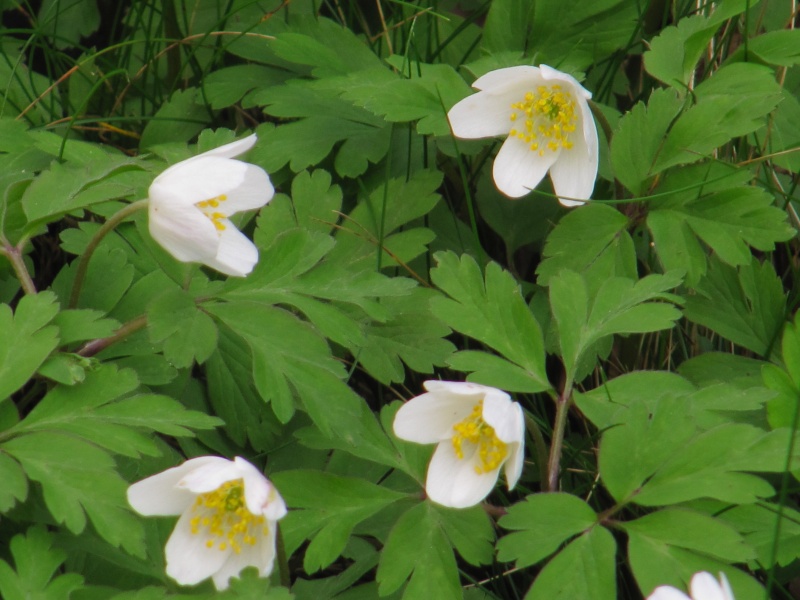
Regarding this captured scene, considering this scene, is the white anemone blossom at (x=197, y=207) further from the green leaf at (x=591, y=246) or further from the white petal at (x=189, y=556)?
the green leaf at (x=591, y=246)

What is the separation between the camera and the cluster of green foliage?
1782 mm

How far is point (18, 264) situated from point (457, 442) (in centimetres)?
104

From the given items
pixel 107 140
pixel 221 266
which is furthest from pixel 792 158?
pixel 107 140

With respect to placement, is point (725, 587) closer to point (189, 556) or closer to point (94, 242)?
point (189, 556)

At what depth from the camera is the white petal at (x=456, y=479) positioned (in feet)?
5.92

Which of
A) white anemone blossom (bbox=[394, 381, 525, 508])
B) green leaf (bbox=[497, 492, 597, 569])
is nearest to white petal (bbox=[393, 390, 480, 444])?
white anemone blossom (bbox=[394, 381, 525, 508])

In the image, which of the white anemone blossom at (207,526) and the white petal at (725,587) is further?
the white anemone blossom at (207,526)

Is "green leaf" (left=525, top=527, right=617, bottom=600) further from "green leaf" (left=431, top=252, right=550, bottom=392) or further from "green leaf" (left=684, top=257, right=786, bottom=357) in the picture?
"green leaf" (left=684, top=257, right=786, bottom=357)

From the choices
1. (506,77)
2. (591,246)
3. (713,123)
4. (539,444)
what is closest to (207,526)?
(539,444)

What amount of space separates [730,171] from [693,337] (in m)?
0.52

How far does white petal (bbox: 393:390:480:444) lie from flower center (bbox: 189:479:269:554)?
0.33m

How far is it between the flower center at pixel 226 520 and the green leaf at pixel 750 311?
A: 1321 millimetres

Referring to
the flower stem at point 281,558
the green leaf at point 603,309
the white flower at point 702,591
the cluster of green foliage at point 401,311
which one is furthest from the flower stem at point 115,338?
the white flower at point 702,591

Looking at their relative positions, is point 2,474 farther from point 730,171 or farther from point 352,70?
point 730,171
